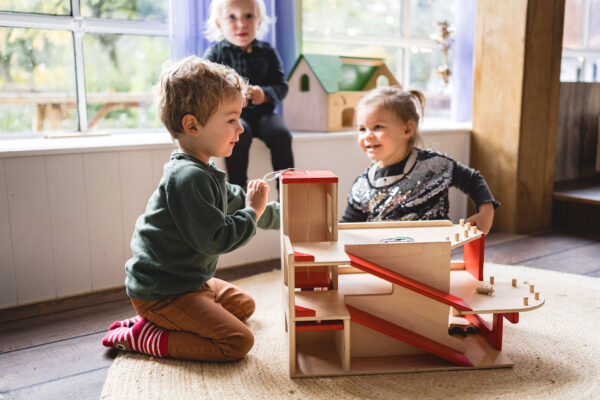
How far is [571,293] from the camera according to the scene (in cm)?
166

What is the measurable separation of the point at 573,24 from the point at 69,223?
3.09 metres

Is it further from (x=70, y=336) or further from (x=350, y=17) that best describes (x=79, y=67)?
(x=350, y=17)

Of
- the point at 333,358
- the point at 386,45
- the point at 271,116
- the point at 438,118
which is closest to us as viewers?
the point at 333,358

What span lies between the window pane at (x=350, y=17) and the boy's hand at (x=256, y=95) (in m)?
0.73

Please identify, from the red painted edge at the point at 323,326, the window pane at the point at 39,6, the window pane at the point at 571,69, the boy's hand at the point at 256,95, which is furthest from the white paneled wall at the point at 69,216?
the window pane at the point at 571,69

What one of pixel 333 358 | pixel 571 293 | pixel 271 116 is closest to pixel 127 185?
pixel 271 116

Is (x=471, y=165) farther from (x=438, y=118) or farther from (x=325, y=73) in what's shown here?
(x=325, y=73)

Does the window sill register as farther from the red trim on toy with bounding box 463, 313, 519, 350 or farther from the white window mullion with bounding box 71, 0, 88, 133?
the red trim on toy with bounding box 463, 313, 519, 350

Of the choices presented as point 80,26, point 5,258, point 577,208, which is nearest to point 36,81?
point 80,26

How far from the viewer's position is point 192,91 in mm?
1236

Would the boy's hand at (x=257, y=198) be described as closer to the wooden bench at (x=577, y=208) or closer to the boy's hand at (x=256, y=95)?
the boy's hand at (x=256, y=95)

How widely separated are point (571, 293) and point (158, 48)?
1.65m

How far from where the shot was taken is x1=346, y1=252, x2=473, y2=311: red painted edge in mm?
1126

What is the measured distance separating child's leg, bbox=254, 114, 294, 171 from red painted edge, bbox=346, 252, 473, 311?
0.83 metres
